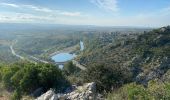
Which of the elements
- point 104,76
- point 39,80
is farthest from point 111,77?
point 39,80

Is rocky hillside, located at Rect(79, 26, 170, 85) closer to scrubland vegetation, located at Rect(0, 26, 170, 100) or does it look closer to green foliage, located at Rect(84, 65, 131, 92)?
scrubland vegetation, located at Rect(0, 26, 170, 100)

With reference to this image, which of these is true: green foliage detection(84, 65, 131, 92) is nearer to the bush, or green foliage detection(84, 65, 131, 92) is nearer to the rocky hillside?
the bush

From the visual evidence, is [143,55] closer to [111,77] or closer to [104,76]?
[111,77]

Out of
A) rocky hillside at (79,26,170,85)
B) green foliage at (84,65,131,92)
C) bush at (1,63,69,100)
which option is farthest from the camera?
rocky hillside at (79,26,170,85)

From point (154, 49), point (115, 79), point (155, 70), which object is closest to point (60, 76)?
point (115, 79)

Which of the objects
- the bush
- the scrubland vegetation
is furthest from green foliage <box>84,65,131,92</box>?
the bush

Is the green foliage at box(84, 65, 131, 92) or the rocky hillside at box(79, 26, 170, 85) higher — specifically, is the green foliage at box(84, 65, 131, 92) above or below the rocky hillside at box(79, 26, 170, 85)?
above

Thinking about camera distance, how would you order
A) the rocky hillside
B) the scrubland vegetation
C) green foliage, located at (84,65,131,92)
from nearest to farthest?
the scrubland vegetation < green foliage, located at (84,65,131,92) < the rocky hillside

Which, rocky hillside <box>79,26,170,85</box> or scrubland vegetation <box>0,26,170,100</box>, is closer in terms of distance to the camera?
scrubland vegetation <box>0,26,170,100</box>

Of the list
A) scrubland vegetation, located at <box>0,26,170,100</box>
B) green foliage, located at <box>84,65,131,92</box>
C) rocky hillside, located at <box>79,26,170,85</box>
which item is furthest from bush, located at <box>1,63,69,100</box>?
rocky hillside, located at <box>79,26,170,85</box>

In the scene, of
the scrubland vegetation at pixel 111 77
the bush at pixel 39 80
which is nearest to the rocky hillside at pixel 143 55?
the scrubland vegetation at pixel 111 77

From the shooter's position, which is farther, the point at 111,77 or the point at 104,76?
the point at 111,77
